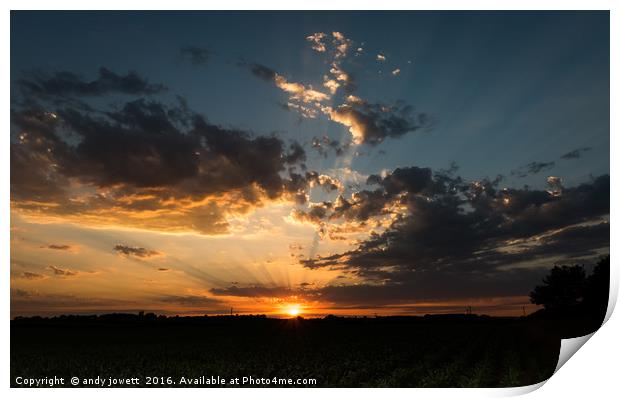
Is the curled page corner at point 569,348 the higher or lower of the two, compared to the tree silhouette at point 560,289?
lower

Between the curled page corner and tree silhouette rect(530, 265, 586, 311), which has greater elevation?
tree silhouette rect(530, 265, 586, 311)

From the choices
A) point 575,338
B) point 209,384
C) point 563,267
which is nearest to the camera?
point 575,338

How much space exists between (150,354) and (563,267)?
82866 millimetres

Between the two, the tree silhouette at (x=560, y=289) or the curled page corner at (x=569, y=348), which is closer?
the curled page corner at (x=569, y=348)

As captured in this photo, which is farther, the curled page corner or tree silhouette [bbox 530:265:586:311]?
tree silhouette [bbox 530:265:586:311]

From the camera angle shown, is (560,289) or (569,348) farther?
(560,289)

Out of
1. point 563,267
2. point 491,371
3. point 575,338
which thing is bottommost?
point 491,371

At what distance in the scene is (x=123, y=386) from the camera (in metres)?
17.6
